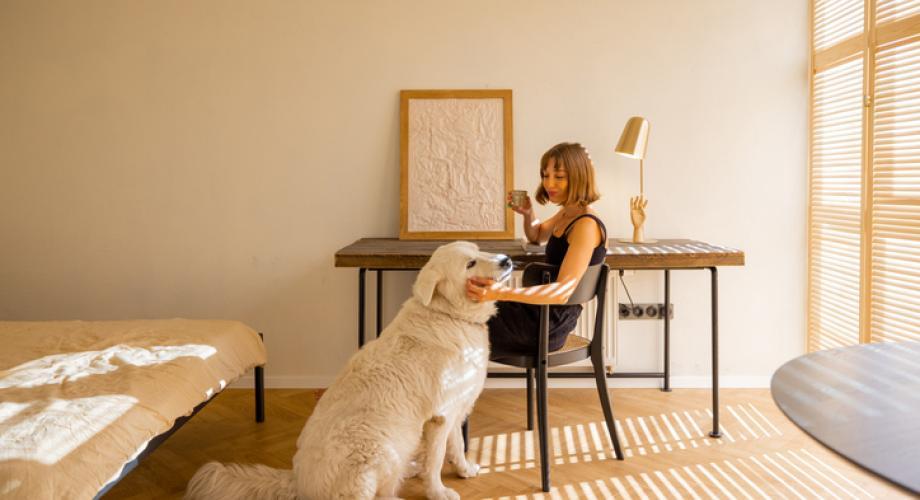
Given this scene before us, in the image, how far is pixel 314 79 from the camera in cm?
408

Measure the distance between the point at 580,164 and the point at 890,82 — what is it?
5.35ft

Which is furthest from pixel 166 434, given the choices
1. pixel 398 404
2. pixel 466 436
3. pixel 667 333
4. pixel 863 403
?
pixel 667 333

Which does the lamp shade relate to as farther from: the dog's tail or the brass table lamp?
the dog's tail

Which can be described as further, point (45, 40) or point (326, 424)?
point (45, 40)

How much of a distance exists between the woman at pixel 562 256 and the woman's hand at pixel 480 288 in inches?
5.2

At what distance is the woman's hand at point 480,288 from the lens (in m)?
2.37

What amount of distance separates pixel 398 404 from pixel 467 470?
73 centimetres

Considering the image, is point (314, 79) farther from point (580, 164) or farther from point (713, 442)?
point (713, 442)

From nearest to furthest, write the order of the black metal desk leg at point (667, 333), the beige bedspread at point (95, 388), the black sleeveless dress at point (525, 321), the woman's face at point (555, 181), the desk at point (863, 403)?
the desk at point (863, 403) → the beige bedspread at point (95, 388) → the black sleeveless dress at point (525, 321) → the woman's face at point (555, 181) → the black metal desk leg at point (667, 333)

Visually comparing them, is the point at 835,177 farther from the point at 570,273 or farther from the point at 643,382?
the point at 570,273

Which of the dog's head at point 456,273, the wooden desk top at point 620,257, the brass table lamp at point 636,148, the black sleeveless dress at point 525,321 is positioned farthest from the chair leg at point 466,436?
the brass table lamp at point 636,148

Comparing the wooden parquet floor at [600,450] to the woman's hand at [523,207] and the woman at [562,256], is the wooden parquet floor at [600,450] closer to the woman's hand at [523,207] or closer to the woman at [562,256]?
the woman at [562,256]

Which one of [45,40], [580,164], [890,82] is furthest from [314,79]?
[890,82]

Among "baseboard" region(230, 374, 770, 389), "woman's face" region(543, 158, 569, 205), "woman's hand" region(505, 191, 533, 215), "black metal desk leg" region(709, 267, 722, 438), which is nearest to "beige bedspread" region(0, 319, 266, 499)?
"baseboard" region(230, 374, 770, 389)
